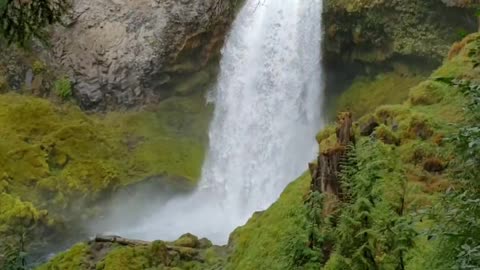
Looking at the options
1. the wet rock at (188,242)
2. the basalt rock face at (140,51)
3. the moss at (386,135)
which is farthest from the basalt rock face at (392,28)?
the wet rock at (188,242)

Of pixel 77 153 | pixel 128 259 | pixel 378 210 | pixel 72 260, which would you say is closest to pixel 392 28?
pixel 77 153

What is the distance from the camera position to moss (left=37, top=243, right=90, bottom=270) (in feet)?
34.1

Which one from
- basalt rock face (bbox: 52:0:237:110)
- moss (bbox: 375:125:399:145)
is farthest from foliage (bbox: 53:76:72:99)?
moss (bbox: 375:125:399:145)

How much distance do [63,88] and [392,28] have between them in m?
10.8

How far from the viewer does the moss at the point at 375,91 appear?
17.5 m

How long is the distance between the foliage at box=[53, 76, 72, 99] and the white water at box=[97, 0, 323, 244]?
4890 millimetres

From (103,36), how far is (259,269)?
15.6m

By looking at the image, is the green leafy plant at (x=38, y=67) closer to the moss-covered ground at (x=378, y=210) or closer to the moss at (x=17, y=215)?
the moss at (x=17, y=215)

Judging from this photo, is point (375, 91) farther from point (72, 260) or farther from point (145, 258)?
point (72, 260)

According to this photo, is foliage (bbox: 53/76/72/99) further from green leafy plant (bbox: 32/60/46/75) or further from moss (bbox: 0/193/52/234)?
moss (bbox: 0/193/52/234)

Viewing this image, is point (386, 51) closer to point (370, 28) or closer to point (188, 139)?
point (370, 28)

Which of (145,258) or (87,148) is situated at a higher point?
(87,148)

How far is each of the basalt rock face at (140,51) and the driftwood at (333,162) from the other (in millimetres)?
15240

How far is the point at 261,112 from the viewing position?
62.6ft
